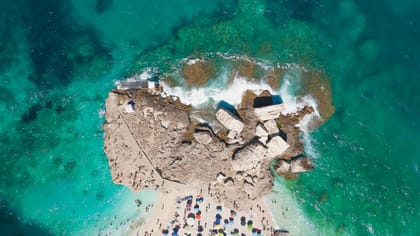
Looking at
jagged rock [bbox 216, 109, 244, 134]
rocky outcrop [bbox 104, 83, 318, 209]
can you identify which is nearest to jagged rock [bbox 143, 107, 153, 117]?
rocky outcrop [bbox 104, 83, 318, 209]

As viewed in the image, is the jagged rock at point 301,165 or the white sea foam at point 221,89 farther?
the jagged rock at point 301,165

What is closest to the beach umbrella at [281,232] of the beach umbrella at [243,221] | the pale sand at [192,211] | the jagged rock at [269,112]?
the pale sand at [192,211]

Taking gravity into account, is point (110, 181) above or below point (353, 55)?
below

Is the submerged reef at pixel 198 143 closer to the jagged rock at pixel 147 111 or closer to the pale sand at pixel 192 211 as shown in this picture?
the jagged rock at pixel 147 111

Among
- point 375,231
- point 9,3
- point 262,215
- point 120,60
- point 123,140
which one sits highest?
point 9,3

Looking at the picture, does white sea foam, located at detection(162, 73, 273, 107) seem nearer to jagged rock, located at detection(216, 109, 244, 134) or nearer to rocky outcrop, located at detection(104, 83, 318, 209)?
rocky outcrop, located at detection(104, 83, 318, 209)

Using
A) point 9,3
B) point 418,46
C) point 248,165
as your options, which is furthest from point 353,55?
point 9,3

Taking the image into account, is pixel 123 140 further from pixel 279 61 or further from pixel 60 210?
pixel 279 61

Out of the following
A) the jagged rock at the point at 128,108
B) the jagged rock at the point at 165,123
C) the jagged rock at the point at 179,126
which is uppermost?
the jagged rock at the point at 128,108
